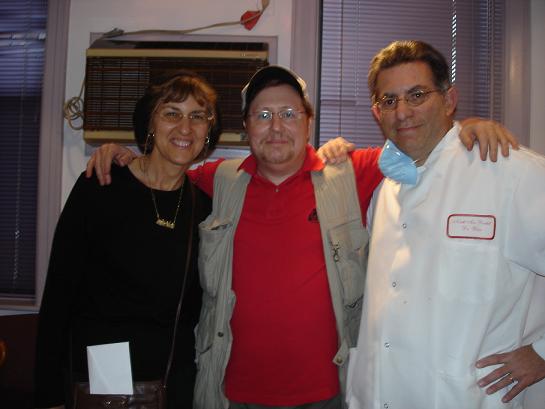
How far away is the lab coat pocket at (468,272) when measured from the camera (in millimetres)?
1108

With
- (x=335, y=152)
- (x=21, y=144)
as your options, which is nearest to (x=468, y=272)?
(x=335, y=152)

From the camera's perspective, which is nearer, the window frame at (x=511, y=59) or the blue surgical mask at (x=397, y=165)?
the blue surgical mask at (x=397, y=165)

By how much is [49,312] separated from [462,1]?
289 cm

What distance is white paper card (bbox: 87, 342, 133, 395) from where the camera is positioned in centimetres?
123

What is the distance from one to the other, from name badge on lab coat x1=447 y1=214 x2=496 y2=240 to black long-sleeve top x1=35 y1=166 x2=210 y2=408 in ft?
2.99

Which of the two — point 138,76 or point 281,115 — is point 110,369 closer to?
point 281,115

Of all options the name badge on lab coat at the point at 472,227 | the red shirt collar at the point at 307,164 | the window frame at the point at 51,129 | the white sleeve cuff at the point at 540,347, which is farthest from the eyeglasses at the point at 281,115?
the window frame at the point at 51,129

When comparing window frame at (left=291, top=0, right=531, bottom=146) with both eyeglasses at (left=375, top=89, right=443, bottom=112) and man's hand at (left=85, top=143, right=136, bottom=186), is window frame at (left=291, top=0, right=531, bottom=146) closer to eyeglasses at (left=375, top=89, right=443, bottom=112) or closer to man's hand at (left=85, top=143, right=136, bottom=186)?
eyeglasses at (left=375, top=89, right=443, bottom=112)

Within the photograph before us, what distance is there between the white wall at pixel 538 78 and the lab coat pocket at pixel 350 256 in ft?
5.49

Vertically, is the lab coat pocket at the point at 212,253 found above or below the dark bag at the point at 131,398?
above

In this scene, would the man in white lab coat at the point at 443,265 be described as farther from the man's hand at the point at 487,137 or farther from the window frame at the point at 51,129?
the window frame at the point at 51,129

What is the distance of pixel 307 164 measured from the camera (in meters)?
1.54

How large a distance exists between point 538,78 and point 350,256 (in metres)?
1.94

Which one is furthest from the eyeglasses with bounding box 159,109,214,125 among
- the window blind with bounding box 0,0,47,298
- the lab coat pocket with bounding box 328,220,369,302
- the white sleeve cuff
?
the window blind with bounding box 0,0,47,298
